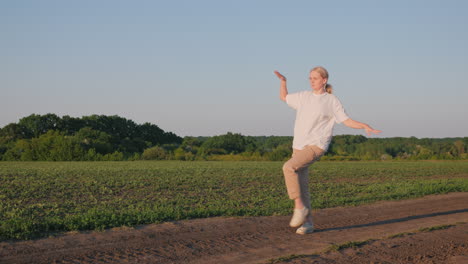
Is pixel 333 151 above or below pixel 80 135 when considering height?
below

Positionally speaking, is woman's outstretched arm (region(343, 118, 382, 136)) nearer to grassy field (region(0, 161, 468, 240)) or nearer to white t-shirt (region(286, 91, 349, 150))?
white t-shirt (region(286, 91, 349, 150))

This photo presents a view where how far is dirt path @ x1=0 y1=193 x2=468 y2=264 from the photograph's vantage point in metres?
5.53

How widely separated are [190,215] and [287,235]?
7.58 ft

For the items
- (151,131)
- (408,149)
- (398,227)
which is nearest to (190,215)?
(398,227)

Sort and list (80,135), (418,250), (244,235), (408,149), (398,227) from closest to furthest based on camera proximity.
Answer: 1. (418,250)
2. (244,235)
3. (398,227)
4. (80,135)
5. (408,149)

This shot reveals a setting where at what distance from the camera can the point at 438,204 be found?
1152 centimetres

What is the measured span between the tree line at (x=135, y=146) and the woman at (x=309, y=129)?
45.1m

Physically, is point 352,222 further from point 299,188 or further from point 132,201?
point 132,201

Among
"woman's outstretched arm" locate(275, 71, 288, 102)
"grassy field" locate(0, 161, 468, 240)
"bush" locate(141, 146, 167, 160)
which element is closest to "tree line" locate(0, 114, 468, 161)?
"bush" locate(141, 146, 167, 160)

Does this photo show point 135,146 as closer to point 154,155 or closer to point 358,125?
point 154,155

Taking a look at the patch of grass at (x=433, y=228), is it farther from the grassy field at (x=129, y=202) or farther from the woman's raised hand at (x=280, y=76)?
the woman's raised hand at (x=280, y=76)

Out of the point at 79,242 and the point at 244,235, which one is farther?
the point at 244,235

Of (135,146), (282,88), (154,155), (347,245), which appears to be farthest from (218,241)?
(135,146)

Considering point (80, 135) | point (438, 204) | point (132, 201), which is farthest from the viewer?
point (80, 135)
